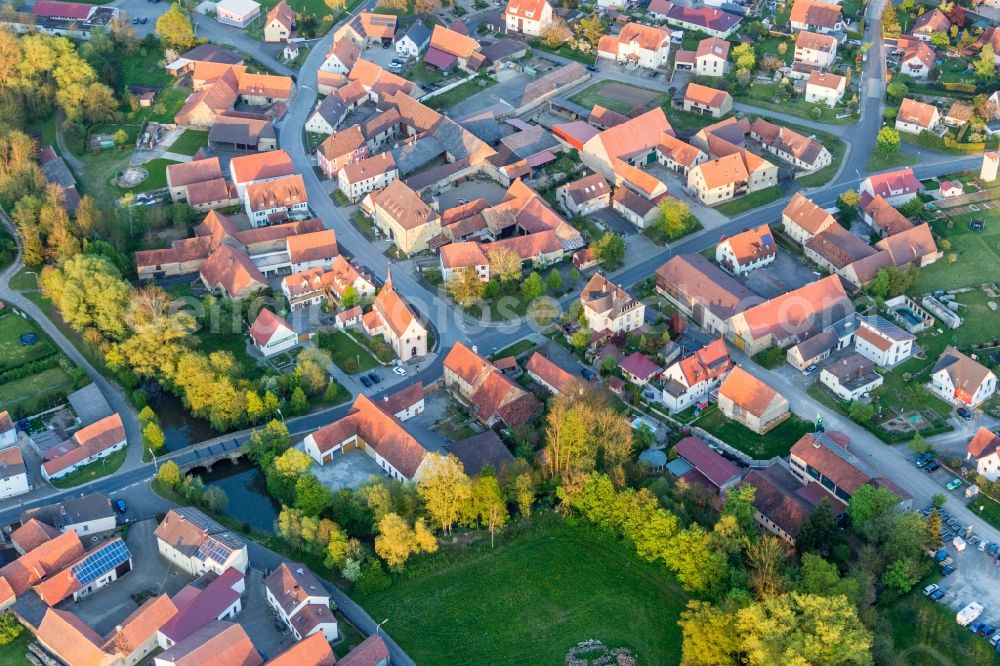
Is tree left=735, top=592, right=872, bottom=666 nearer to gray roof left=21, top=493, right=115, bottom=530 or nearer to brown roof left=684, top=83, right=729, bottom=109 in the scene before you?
gray roof left=21, top=493, right=115, bottom=530

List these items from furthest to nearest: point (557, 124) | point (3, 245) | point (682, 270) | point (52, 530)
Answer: point (557, 124) → point (3, 245) → point (682, 270) → point (52, 530)

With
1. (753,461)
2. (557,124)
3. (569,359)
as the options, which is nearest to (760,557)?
(753,461)

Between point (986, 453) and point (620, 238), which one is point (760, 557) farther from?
point (620, 238)

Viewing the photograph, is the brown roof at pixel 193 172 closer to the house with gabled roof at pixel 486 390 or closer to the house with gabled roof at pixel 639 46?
the house with gabled roof at pixel 486 390

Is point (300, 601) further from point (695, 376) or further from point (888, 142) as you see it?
point (888, 142)

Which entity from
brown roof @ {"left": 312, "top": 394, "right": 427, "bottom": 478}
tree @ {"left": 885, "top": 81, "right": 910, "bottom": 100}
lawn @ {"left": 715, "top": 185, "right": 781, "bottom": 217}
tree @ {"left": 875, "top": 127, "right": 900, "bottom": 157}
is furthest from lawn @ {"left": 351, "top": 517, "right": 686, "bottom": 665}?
tree @ {"left": 885, "top": 81, "right": 910, "bottom": 100}

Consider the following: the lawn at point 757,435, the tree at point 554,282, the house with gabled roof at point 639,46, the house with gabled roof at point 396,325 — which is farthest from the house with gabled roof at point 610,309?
the house with gabled roof at point 639,46

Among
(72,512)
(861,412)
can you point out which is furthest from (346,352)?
(861,412)
